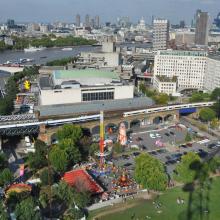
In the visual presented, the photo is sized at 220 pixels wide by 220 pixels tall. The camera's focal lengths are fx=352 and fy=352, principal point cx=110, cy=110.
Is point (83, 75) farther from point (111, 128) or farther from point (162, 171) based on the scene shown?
point (162, 171)

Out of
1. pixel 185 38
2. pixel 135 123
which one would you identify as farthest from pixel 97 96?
pixel 185 38

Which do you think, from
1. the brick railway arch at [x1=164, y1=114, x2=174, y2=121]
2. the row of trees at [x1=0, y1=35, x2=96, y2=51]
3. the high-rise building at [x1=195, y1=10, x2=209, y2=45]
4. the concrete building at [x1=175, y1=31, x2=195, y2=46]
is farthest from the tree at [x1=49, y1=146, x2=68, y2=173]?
the concrete building at [x1=175, y1=31, x2=195, y2=46]

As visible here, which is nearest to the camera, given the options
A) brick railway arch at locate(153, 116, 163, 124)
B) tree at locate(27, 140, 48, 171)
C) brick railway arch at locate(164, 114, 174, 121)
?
tree at locate(27, 140, 48, 171)

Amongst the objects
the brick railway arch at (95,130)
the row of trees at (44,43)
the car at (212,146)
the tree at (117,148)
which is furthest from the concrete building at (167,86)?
the row of trees at (44,43)

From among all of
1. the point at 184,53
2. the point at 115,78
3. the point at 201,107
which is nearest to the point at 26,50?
the point at 184,53

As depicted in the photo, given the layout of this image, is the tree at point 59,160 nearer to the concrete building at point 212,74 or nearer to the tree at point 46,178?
the tree at point 46,178

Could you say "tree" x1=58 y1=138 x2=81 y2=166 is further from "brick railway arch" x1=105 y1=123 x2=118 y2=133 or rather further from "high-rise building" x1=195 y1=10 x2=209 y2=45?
"high-rise building" x1=195 y1=10 x2=209 y2=45
